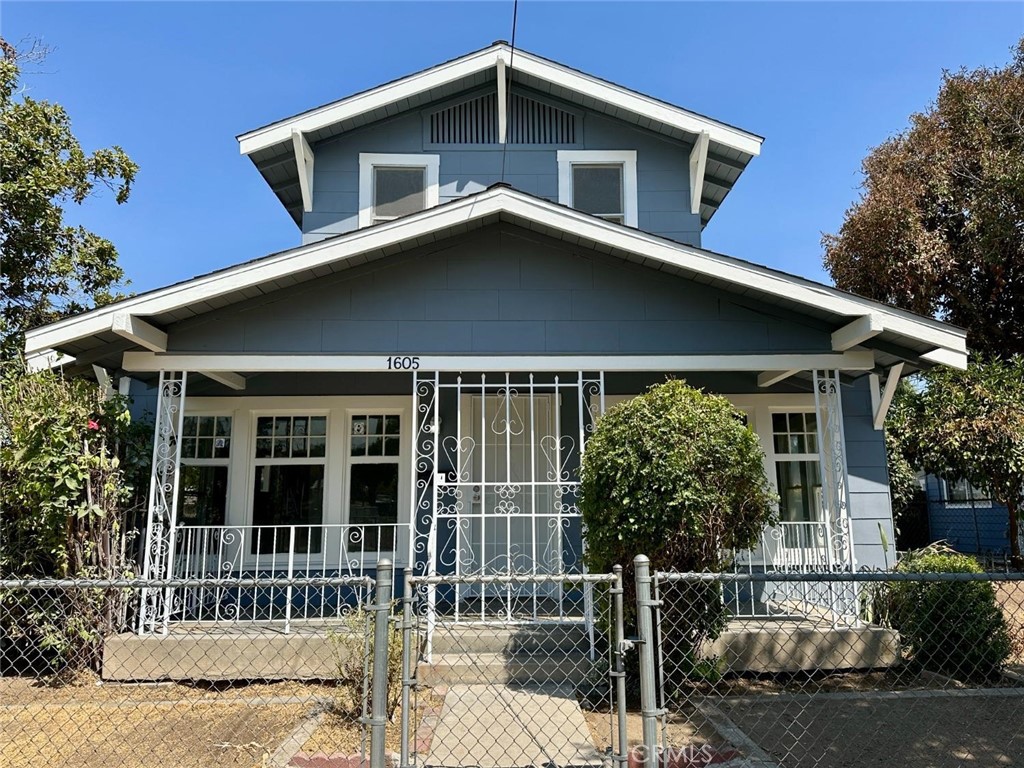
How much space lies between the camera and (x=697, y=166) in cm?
988

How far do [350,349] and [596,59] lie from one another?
603cm

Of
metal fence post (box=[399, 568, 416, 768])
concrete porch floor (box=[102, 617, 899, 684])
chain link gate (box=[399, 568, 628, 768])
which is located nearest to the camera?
metal fence post (box=[399, 568, 416, 768])

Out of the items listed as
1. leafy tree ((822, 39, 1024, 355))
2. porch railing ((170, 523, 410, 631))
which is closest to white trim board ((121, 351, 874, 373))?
A: porch railing ((170, 523, 410, 631))

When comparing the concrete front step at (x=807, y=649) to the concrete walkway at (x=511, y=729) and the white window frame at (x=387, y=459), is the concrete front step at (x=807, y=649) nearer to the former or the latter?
the concrete walkway at (x=511, y=729)

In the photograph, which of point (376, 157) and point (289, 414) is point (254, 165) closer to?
point (376, 157)

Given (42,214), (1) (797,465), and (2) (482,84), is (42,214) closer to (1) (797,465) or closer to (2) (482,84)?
(2) (482,84)

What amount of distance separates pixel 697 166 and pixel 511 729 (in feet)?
25.4

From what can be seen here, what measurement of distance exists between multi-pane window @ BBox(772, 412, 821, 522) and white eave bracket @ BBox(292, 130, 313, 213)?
22.9ft

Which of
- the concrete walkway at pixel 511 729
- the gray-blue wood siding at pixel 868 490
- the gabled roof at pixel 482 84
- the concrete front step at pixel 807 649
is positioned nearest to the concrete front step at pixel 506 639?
the concrete walkway at pixel 511 729

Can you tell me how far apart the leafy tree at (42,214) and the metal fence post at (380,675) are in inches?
491

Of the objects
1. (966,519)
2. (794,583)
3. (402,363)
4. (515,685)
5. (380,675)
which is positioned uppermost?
(402,363)

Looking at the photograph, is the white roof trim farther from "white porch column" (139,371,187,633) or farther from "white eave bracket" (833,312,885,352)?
"white porch column" (139,371,187,633)

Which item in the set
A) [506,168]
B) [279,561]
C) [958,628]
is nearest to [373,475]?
[279,561]

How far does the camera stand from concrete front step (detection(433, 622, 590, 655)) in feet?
21.5
